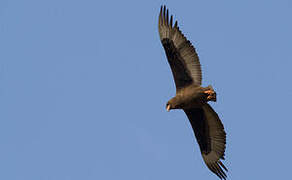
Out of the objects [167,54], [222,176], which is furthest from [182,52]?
[222,176]

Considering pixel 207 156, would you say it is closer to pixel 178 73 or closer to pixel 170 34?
pixel 178 73

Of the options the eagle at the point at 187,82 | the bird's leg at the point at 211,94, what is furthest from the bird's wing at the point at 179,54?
the bird's leg at the point at 211,94

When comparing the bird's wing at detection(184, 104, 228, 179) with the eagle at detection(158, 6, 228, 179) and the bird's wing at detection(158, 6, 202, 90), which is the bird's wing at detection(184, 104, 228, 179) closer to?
the eagle at detection(158, 6, 228, 179)

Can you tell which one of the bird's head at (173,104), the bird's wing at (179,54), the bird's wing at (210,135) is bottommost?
the bird's wing at (210,135)

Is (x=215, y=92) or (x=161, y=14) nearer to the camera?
(x=215, y=92)

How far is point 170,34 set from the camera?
14109 mm

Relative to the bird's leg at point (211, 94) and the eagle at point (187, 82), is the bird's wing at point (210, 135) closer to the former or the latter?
the eagle at point (187, 82)

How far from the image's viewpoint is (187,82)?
14.1m

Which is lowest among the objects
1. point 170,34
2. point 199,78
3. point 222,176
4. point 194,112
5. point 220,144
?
point 222,176

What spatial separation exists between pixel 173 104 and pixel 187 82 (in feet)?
2.52

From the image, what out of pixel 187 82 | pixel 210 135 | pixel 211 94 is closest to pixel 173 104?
pixel 187 82

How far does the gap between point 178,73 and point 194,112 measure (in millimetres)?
1348

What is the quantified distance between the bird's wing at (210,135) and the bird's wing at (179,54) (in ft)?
3.32

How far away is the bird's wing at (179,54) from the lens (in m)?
14.0
